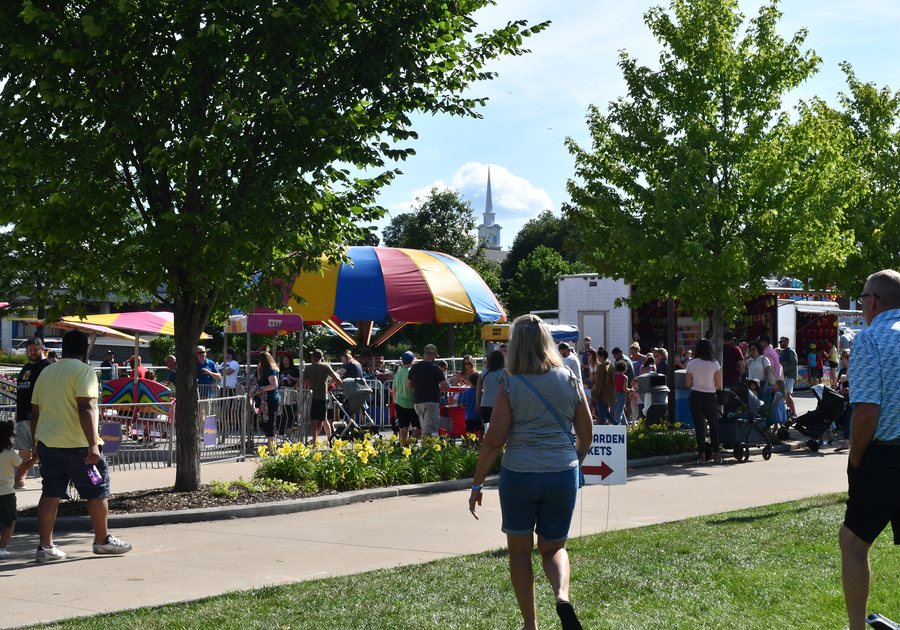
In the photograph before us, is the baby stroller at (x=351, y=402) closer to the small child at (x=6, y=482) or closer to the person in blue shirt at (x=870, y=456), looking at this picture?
the small child at (x=6, y=482)

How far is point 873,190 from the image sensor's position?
27.4m

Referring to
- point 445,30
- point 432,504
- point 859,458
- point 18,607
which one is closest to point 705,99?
point 445,30

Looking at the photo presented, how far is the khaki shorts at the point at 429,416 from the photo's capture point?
1653 centimetres

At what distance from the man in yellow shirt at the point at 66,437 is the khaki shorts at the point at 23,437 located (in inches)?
114

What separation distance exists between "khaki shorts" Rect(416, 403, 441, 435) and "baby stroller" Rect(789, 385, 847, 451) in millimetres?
6292

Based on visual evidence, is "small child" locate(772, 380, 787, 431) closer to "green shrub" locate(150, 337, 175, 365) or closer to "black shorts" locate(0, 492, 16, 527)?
"black shorts" locate(0, 492, 16, 527)

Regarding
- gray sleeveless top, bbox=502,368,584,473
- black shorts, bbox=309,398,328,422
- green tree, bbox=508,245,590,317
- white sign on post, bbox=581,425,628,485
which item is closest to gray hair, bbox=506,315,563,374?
gray sleeveless top, bbox=502,368,584,473

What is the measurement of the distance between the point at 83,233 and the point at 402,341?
42.7 metres

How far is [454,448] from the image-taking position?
45.6ft

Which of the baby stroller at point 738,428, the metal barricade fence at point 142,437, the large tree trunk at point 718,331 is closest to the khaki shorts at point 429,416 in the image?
the metal barricade fence at point 142,437

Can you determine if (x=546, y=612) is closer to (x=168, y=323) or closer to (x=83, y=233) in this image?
(x=83, y=233)

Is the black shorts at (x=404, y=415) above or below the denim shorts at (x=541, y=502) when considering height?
below

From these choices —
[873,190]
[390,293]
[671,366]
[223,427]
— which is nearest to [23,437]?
[223,427]

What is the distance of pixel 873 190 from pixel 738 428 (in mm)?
15075
